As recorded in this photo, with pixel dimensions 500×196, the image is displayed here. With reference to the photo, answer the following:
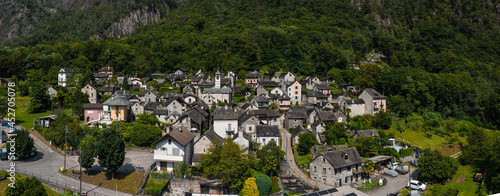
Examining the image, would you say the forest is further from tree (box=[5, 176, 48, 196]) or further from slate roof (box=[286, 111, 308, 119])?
tree (box=[5, 176, 48, 196])

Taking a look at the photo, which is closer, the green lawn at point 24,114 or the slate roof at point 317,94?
the green lawn at point 24,114

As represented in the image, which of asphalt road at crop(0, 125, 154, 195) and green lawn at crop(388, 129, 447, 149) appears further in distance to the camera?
green lawn at crop(388, 129, 447, 149)

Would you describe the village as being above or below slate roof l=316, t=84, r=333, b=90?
below

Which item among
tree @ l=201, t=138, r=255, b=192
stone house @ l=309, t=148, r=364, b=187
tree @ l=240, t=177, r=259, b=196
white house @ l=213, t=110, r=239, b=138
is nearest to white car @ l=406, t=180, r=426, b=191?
stone house @ l=309, t=148, r=364, b=187

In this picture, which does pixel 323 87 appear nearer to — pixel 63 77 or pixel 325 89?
pixel 325 89

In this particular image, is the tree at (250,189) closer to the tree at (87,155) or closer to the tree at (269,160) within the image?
the tree at (269,160)

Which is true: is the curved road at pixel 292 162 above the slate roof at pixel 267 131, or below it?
below

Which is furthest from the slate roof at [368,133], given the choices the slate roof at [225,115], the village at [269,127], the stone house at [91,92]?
the stone house at [91,92]
